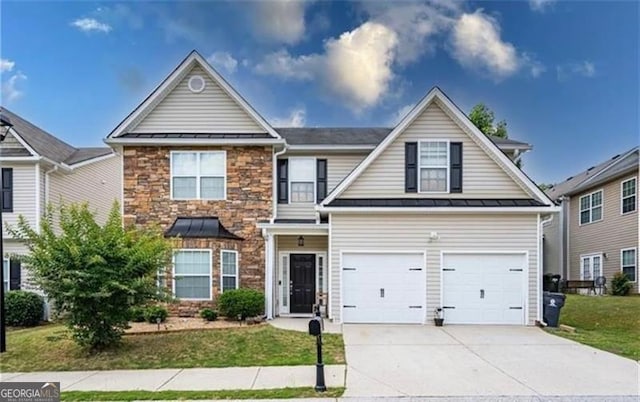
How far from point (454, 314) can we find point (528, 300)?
7.20 ft

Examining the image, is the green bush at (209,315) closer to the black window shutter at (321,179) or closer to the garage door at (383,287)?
the garage door at (383,287)

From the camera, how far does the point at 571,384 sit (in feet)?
24.7

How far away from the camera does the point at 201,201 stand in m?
15.3

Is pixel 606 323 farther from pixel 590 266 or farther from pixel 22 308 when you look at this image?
pixel 22 308

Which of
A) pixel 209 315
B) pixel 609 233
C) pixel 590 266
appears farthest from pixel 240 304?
pixel 590 266

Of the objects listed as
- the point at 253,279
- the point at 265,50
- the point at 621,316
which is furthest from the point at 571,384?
the point at 265,50

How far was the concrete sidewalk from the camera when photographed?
764 cm

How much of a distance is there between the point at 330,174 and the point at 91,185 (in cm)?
1085

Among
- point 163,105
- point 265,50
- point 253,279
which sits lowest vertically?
point 253,279

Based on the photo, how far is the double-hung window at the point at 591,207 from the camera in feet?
73.1

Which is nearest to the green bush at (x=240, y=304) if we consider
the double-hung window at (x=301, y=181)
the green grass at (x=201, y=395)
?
the double-hung window at (x=301, y=181)

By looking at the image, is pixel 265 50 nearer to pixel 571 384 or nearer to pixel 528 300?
pixel 528 300

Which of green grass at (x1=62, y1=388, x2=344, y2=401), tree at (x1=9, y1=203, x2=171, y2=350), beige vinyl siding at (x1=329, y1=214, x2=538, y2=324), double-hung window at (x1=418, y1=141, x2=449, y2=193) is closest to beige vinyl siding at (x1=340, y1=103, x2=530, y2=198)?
double-hung window at (x1=418, y1=141, x2=449, y2=193)

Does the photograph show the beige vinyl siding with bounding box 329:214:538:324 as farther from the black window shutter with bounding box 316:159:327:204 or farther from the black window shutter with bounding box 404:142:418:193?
the black window shutter with bounding box 316:159:327:204
